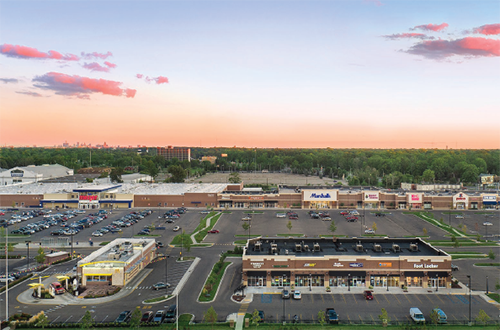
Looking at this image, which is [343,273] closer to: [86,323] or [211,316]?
[211,316]

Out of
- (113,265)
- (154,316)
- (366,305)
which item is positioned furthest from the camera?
(113,265)

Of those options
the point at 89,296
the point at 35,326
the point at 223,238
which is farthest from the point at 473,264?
the point at 35,326

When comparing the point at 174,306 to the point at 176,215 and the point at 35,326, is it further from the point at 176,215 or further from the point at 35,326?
the point at 176,215

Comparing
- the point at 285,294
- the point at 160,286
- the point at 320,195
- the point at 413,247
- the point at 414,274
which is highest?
the point at 320,195

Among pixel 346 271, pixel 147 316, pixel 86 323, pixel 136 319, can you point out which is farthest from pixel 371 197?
pixel 86 323

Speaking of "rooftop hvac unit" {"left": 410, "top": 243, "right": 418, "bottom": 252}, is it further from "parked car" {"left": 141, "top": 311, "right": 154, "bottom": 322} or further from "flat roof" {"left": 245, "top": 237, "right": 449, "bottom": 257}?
"parked car" {"left": 141, "top": 311, "right": 154, "bottom": 322}

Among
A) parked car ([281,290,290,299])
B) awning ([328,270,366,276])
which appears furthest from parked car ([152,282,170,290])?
awning ([328,270,366,276])
